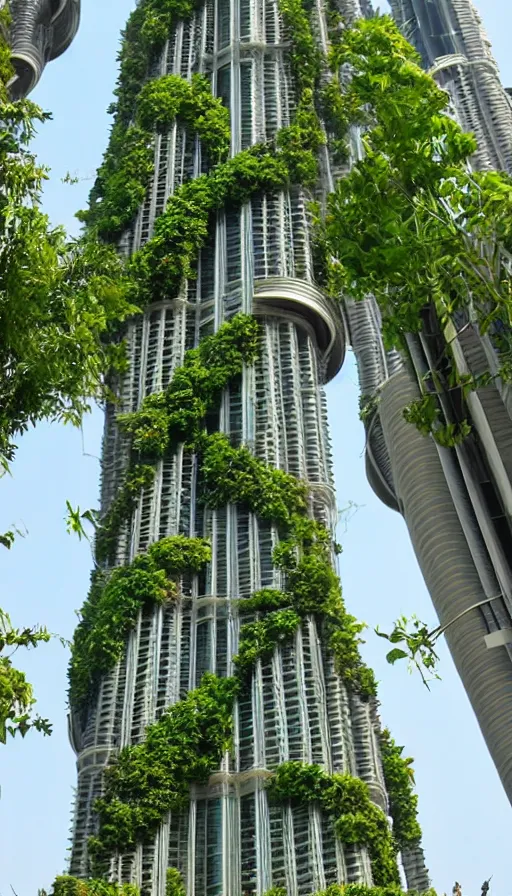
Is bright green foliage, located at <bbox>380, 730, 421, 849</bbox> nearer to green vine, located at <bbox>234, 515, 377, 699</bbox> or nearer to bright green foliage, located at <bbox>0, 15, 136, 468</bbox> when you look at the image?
green vine, located at <bbox>234, 515, 377, 699</bbox>

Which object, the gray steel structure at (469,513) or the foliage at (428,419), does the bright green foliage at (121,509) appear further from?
the foliage at (428,419)

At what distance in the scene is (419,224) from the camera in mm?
14203

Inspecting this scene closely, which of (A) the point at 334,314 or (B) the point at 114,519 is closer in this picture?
(B) the point at 114,519

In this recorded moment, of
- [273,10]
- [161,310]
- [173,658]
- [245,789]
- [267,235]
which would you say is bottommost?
[245,789]

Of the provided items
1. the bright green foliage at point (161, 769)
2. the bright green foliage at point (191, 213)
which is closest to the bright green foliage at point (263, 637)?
the bright green foliage at point (161, 769)

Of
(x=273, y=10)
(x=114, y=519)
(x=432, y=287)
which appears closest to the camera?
(x=432, y=287)

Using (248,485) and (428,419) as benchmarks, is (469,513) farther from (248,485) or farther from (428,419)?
(248,485)

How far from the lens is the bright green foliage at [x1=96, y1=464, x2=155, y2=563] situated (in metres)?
21.1

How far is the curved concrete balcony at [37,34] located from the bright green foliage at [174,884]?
1986cm

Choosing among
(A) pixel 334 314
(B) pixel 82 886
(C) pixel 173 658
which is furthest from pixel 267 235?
(B) pixel 82 886

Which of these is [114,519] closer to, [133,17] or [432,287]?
[432,287]

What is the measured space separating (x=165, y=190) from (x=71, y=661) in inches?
388

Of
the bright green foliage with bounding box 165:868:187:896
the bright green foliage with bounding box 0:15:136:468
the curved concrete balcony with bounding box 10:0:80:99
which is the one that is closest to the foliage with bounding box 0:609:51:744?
the bright green foliage with bounding box 0:15:136:468

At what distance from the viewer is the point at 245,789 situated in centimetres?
1839
